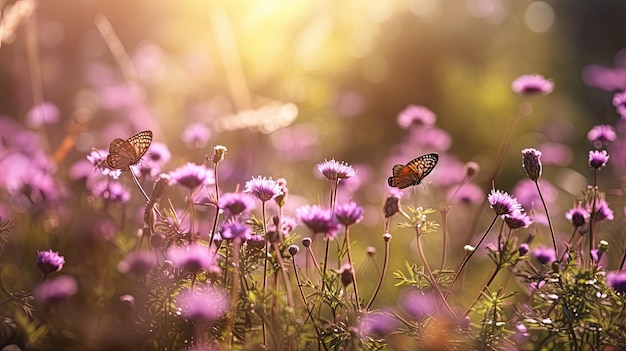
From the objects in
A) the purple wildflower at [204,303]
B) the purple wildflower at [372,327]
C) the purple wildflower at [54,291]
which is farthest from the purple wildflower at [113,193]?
the purple wildflower at [372,327]

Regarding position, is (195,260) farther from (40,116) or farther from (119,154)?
(40,116)

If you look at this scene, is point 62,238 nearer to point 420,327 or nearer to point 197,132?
point 197,132

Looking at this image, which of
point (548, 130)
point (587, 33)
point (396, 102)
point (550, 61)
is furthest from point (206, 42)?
point (587, 33)

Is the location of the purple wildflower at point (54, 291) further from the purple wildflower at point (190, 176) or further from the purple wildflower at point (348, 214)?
the purple wildflower at point (348, 214)

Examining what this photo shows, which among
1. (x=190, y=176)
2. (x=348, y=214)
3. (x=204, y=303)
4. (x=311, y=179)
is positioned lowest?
(x=204, y=303)

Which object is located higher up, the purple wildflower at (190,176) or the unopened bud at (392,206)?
the purple wildflower at (190,176)

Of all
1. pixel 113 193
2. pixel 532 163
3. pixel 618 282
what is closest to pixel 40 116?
pixel 113 193

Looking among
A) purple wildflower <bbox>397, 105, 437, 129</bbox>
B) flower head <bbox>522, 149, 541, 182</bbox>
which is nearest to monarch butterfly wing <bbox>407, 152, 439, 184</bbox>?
flower head <bbox>522, 149, 541, 182</bbox>

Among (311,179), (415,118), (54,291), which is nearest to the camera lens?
(54,291)
